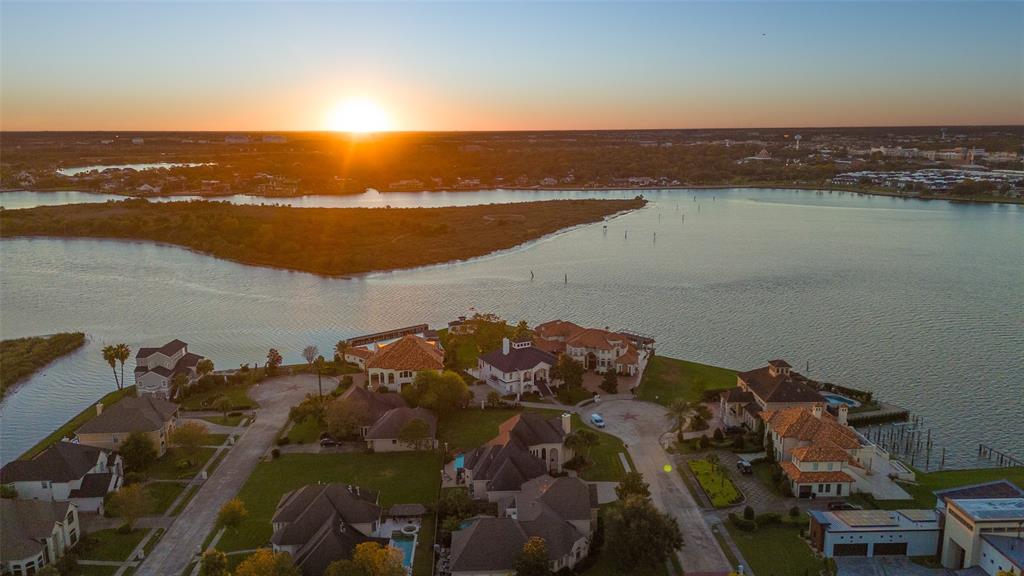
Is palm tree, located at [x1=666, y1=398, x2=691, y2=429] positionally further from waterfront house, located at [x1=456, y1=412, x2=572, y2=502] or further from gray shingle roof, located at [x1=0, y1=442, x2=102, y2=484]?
gray shingle roof, located at [x1=0, y1=442, x2=102, y2=484]

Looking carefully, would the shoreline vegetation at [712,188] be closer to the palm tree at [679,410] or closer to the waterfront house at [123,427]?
the waterfront house at [123,427]

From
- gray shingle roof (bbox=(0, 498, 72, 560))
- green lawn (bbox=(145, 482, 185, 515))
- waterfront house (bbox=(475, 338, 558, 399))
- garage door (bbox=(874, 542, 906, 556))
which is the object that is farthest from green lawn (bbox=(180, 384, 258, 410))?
garage door (bbox=(874, 542, 906, 556))

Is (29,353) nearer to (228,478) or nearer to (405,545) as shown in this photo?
(228,478)

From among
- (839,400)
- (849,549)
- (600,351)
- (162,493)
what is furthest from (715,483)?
(162,493)

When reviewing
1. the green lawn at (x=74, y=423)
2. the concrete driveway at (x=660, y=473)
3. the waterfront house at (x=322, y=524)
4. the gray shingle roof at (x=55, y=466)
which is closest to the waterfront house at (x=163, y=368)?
the green lawn at (x=74, y=423)

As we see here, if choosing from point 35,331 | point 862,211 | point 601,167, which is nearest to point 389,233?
point 35,331
